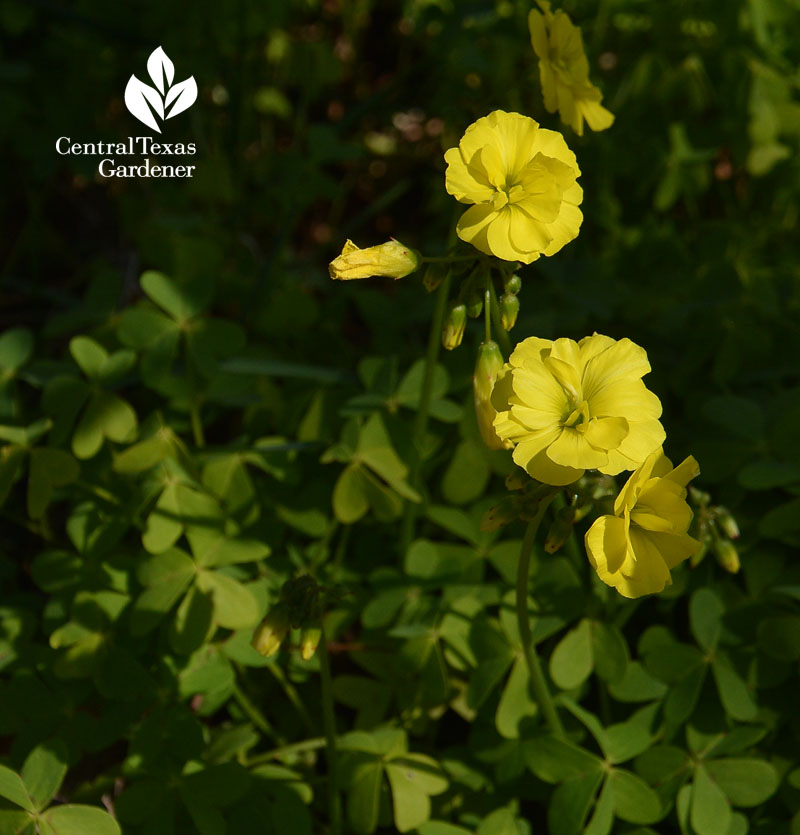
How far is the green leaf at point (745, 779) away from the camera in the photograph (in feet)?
5.37

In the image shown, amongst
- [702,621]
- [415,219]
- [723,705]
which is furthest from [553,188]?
[415,219]

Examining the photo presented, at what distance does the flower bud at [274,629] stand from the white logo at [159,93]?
193 cm

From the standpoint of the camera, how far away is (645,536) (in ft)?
4.24

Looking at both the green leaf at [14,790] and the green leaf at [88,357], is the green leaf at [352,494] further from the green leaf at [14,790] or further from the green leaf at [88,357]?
the green leaf at [14,790]

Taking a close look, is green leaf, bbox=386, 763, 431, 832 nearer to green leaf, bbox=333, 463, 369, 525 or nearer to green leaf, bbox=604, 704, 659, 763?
green leaf, bbox=604, 704, 659, 763

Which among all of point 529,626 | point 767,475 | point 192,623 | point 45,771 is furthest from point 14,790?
point 767,475

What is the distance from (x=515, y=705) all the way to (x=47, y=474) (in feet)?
3.79

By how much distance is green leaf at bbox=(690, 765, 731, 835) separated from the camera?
1.62 metres

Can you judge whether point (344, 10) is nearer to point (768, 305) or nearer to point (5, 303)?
point (5, 303)

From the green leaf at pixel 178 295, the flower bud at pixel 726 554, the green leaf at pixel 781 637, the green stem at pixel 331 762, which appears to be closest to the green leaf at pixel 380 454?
the green stem at pixel 331 762

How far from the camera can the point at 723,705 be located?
5.84ft

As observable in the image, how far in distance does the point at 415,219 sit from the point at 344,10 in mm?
922

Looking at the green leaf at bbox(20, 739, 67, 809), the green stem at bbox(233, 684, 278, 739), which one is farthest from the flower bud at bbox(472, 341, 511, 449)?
the green leaf at bbox(20, 739, 67, 809)

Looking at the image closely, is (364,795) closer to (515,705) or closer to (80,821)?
(515,705)
